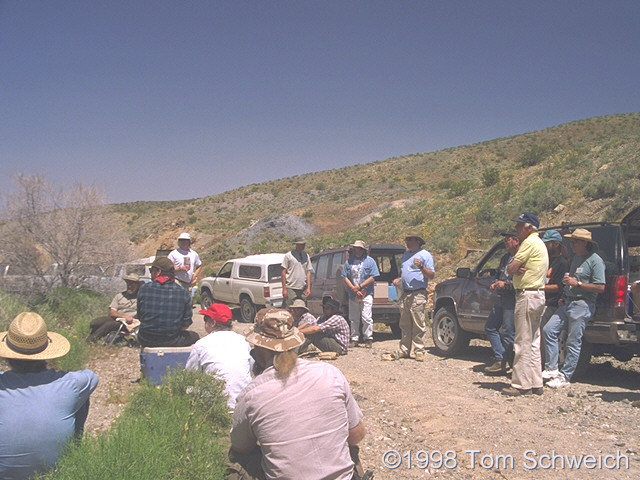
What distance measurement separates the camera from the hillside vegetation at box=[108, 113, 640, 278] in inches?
813

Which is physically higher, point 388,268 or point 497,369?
point 388,268

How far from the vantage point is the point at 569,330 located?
7047mm

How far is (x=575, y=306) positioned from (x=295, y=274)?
6085 mm

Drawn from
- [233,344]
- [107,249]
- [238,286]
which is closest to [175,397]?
[233,344]

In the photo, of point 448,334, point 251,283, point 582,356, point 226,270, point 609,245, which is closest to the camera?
point 609,245

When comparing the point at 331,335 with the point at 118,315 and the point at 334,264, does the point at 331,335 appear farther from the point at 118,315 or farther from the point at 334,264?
the point at 118,315

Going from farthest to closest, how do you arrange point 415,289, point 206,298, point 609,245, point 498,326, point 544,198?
point 544,198, point 206,298, point 415,289, point 498,326, point 609,245

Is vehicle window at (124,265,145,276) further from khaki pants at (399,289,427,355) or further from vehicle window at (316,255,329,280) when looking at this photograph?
khaki pants at (399,289,427,355)

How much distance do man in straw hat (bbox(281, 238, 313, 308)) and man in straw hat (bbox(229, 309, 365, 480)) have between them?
27.9 ft

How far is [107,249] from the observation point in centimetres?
1387

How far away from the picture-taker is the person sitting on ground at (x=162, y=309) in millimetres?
7051

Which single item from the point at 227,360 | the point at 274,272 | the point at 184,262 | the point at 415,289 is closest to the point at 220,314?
the point at 227,360

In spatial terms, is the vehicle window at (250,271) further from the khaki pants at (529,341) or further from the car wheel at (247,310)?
the khaki pants at (529,341)

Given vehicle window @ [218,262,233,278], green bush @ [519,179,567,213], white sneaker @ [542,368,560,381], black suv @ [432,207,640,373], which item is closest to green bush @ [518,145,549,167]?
green bush @ [519,179,567,213]
